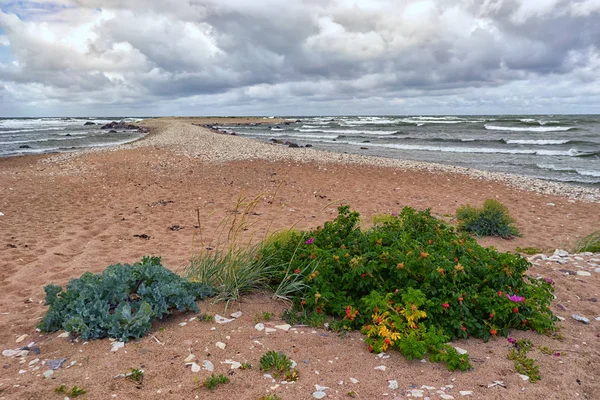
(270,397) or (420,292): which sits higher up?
(420,292)

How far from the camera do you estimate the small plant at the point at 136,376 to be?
2887 mm

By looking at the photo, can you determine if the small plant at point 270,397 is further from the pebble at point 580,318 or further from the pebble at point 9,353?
the pebble at point 580,318

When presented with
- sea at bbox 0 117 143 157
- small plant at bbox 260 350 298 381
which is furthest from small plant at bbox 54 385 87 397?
sea at bbox 0 117 143 157

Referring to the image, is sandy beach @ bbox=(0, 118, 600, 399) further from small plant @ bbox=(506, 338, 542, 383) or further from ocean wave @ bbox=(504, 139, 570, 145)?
ocean wave @ bbox=(504, 139, 570, 145)

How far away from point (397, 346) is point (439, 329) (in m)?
0.39

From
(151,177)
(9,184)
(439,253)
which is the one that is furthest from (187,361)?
(9,184)

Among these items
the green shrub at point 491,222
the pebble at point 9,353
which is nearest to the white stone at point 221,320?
the pebble at point 9,353

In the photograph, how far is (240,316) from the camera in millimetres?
3898

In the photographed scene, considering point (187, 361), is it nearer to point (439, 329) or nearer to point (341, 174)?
point (439, 329)

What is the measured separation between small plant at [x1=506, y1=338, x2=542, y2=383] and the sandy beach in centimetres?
6

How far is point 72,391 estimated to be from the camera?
107 inches

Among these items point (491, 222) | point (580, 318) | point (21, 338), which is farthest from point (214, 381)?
point (491, 222)

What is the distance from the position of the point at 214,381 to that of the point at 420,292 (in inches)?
69.5

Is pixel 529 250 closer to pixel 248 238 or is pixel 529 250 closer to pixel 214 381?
pixel 248 238
